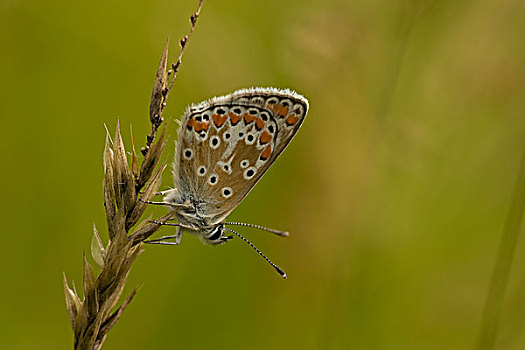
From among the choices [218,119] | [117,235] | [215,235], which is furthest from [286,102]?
[117,235]

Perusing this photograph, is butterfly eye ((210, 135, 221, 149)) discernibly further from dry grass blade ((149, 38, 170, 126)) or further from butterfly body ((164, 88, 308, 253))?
dry grass blade ((149, 38, 170, 126))

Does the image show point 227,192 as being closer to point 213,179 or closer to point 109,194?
point 213,179

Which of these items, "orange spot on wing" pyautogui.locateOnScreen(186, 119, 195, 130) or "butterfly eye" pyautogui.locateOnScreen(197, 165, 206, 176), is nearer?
"orange spot on wing" pyautogui.locateOnScreen(186, 119, 195, 130)

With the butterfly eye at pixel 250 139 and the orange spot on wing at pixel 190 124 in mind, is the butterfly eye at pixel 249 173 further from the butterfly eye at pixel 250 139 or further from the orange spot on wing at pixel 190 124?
the orange spot on wing at pixel 190 124

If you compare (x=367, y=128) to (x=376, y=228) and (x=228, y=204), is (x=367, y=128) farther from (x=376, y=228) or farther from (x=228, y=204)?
(x=228, y=204)

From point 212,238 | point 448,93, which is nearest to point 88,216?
point 212,238

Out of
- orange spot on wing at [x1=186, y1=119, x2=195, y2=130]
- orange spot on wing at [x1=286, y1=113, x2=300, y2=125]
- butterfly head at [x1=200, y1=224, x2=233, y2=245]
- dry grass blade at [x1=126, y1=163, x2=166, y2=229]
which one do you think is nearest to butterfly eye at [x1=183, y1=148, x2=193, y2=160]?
orange spot on wing at [x1=186, y1=119, x2=195, y2=130]

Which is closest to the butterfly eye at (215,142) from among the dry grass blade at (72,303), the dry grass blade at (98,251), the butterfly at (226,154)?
the butterfly at (226,154)
